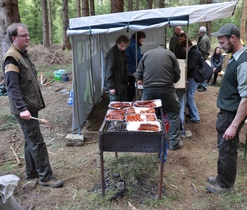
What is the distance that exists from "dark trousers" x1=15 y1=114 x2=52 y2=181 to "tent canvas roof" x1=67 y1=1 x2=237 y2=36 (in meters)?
2.10

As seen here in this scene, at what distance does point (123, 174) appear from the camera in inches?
149

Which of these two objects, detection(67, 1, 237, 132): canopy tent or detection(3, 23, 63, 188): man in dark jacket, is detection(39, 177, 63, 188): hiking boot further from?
detection(67, 1, 237, 132): canopy tent

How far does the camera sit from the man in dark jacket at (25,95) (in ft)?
10.0

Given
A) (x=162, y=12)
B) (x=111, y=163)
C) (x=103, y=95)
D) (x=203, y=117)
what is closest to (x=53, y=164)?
(x=111, y=163)

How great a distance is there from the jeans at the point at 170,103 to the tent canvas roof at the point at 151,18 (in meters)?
1.25

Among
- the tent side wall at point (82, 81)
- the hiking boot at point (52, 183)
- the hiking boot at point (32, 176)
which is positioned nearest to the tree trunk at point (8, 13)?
the tent side wall at point (82, 81)

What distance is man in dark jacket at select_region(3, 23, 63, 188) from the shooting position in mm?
3062

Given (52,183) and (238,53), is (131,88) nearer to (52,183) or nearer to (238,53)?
(52,183)

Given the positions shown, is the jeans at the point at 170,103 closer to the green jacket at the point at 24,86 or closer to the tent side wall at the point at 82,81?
the tent side wall at the point at 82,81

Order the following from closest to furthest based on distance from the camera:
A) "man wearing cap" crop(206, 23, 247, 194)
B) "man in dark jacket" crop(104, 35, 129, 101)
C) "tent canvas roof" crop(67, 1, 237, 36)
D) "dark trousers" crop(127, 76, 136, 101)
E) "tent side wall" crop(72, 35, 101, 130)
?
"man wearing cap" crop(206, 23, 247, 194) → "tent canvas roof" crop(67, 1, 237, 36) → "man in dark jacket" crop(104, 35, 129, 101) → "tent side wall" crop(72, 35, 101, 130) → "dark trousers" crop(127, 76, 136, 101)

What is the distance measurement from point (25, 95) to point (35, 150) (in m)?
0.82

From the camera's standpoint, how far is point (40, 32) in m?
24.6

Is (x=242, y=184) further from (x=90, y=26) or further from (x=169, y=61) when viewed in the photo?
(x=90, y=26)

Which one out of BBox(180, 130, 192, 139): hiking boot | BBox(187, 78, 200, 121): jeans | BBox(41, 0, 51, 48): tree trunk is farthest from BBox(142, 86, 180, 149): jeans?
BBox(41, 0, 51, 48): tree trunk
